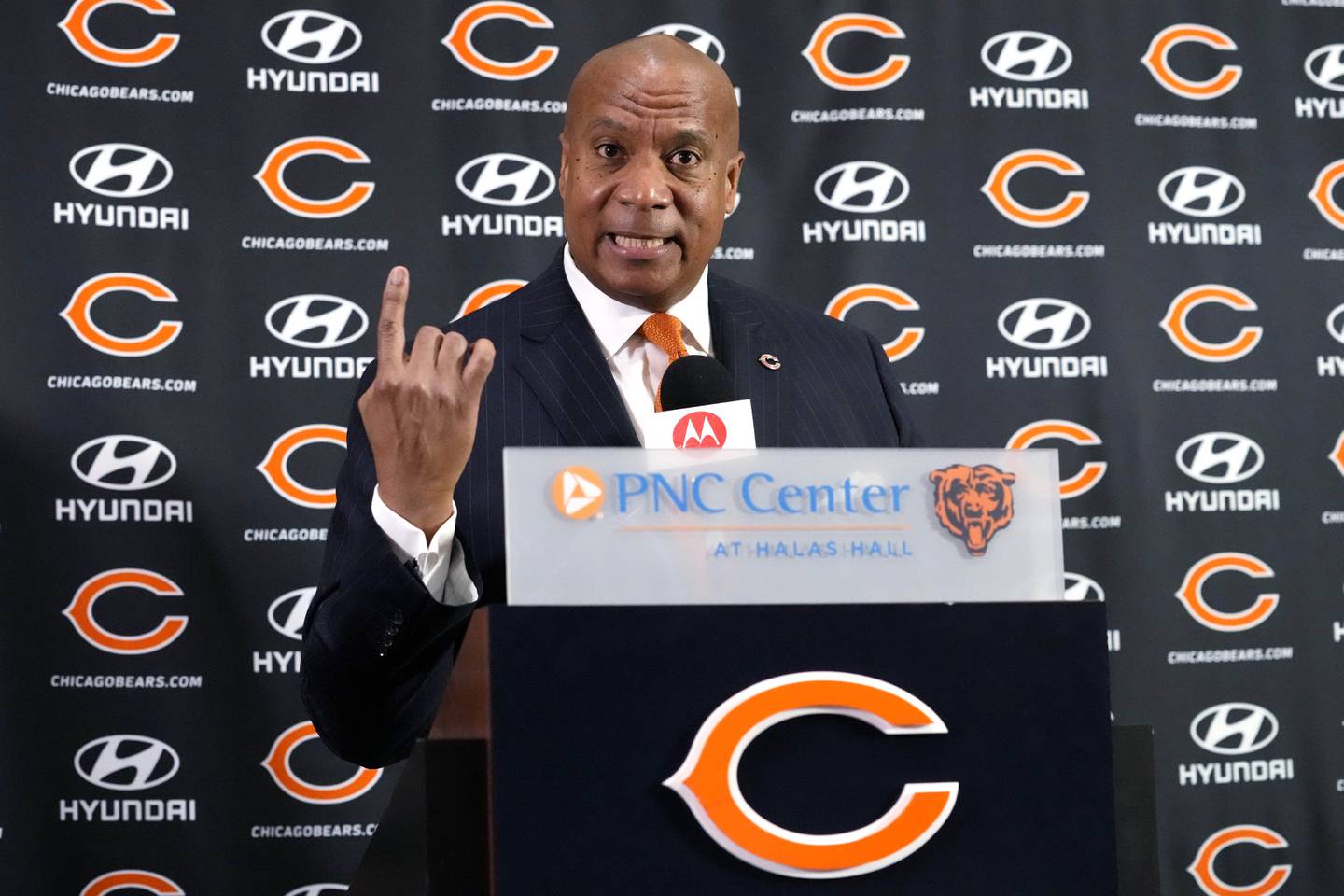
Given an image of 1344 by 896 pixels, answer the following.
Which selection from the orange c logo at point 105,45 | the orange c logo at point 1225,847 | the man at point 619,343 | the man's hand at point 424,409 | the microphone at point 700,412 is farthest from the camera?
the orange c logo at point 1225,847

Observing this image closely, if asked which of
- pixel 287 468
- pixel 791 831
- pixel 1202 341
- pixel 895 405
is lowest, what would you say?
pixel 791 831

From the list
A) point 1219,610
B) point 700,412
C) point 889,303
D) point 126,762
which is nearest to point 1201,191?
point 889,303

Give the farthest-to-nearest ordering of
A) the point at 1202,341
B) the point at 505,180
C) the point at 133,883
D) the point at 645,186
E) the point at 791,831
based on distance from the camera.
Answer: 1. the point at 1202,341
2. the point at 505,180
3. the point at 133,883
4. the point at 645,186
5. the point at 791,831

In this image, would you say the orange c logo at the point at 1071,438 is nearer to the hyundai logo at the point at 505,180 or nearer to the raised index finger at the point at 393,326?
the hyundai logo at the point at 505,180

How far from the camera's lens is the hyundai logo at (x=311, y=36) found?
3.39 m

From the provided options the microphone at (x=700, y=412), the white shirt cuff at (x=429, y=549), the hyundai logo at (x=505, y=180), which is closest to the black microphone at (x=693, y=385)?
the microphone at (x=700, y=412)

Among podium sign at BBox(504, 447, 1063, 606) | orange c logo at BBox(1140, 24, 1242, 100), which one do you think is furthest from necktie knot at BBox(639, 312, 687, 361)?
orange c logo at BBox(1140, 24, 1242, 100)

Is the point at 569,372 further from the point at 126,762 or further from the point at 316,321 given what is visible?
the point at 126,762

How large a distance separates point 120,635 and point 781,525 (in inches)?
96.9

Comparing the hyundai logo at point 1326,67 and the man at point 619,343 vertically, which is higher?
the hyundai logo at point 1326,67

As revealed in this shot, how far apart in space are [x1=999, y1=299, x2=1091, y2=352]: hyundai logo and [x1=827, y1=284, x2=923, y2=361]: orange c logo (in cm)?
23

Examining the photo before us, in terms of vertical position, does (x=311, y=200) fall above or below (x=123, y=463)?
above

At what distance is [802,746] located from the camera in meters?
1.10

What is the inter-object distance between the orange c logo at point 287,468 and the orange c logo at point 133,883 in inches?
34.6
